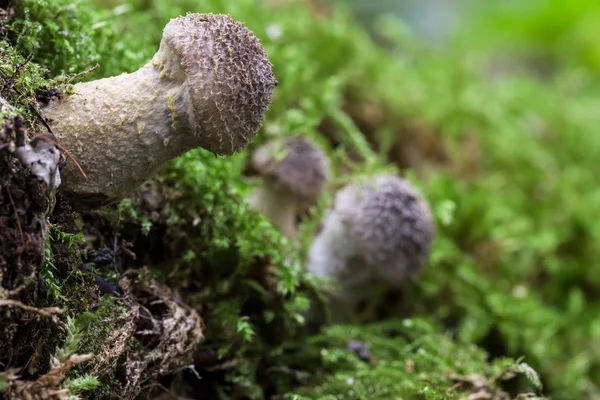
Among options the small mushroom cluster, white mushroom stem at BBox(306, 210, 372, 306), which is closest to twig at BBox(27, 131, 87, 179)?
the small mushroom cluster

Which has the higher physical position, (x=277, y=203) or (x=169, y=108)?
(x=277, y=203)

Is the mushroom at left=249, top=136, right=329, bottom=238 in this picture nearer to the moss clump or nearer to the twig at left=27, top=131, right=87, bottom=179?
the moss clump

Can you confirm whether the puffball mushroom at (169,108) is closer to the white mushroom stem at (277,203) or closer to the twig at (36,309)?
the twig at (36,309)

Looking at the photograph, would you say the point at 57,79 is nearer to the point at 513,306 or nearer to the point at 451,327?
the point at 451,327

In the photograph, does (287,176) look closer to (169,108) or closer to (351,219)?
(351,219)

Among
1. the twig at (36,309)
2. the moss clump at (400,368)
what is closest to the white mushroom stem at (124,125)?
the twig at (36,309)

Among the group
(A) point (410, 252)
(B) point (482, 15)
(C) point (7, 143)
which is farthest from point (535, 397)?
(B) point (482, 15)

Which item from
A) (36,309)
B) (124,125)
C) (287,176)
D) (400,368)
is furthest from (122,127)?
(400,368)
